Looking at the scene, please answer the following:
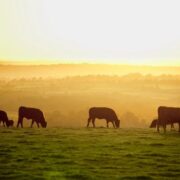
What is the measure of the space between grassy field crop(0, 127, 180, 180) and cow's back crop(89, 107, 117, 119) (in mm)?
13735

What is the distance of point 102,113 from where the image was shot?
51094mm

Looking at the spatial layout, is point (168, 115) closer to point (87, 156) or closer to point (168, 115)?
point (168, 115)

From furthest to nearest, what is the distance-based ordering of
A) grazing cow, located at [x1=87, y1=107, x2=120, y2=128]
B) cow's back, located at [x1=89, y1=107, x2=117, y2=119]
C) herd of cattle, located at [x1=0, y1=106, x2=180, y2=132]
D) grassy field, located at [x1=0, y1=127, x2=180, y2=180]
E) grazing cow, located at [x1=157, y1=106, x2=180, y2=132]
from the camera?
1. cow's back, located at [x1=89, y1=107, x2=117, y2=119]
2. grazing cow, located at [x1=87, y1=107, x2=120, y2=128]
3. herd of cattle, located at [x1=0, y1=106, x2=180, y2=132]
4. grazing cow, located at [x1=157, y1=106, x2=180, y2=132]
5. grassy field, located at [x1=0, y1=127, x2=180, y2=180]

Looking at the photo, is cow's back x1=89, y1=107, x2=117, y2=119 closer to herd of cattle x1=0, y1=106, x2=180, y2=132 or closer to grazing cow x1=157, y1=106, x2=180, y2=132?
herd of cattle x1=0, y1=106, x2=180, y2=132

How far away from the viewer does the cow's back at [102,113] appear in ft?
167

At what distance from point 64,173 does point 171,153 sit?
848 cm

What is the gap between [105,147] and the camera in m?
29.7

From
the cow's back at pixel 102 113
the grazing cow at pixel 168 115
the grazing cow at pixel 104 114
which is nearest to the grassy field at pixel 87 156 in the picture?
the grazing cow at pixel 168 115

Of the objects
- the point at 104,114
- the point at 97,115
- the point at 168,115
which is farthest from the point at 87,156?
the point at 97,115

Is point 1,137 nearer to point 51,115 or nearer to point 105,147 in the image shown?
point 105,147

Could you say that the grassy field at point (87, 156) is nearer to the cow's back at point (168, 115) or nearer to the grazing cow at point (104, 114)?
the cow's back at point (168, 115)

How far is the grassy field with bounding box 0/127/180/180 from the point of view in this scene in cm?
2142

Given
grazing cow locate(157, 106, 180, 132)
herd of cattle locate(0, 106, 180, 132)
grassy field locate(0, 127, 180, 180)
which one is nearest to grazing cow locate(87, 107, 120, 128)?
herd of cattle locate(0, 106, 180, 132)

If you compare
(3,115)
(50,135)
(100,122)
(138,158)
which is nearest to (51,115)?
(100,122)
